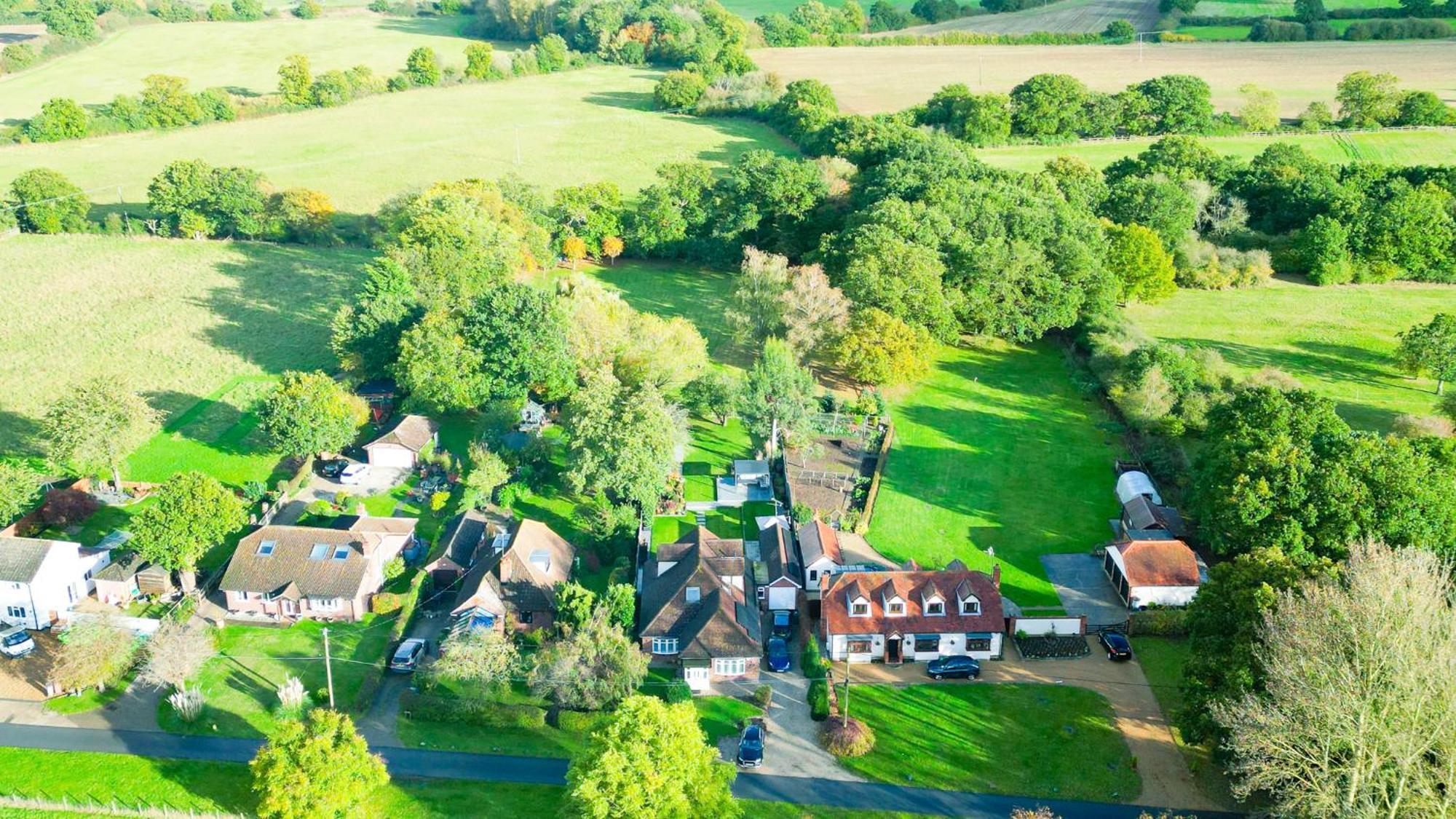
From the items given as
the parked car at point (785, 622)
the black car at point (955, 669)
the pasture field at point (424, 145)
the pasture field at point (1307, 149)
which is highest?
the pasture field at point (1307, 149)

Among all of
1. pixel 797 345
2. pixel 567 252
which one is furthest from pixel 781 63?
pixel 797 345

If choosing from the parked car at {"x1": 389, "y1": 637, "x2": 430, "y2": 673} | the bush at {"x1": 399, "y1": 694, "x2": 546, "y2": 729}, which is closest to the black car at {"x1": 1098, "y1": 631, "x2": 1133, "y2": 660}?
the bush at {"x1": 399, "y1": 694, "x2": 546, "y2": 729}

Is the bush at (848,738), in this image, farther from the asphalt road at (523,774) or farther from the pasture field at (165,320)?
the pasture field at (165,320)

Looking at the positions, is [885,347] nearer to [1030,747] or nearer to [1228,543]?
[1228,543]

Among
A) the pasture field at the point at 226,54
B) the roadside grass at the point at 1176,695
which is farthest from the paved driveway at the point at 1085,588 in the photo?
the pasture field at the point at 226,54

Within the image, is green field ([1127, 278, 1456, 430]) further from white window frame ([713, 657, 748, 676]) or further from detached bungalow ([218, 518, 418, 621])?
detached bungalow ([218, 518, 418, 621])

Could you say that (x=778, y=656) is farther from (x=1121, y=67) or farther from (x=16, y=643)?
(x=1121, y=67)
